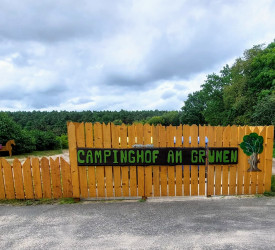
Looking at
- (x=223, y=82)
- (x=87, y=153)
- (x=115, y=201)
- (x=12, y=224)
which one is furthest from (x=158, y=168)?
(x=223, y=82)

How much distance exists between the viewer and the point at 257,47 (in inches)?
993

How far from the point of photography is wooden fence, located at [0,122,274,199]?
4.61 meters

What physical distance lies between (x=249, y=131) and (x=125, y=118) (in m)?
99.0

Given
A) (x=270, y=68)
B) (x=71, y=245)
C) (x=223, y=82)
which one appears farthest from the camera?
(x=223, y=82)

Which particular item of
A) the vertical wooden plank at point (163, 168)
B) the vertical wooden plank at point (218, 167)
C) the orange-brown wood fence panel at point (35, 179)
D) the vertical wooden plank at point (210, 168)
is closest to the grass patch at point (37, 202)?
the orange-brown wood fence panel at point (35, 179)

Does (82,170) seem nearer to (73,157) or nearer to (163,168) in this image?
(73,157)

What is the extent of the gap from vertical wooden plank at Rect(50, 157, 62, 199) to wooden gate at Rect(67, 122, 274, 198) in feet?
1.20

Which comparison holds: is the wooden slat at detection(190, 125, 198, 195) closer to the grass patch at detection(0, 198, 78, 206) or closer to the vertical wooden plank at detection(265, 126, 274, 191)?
the vertical wooden plank at detection(265, 126, 274, 191)

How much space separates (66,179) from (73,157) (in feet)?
1.88

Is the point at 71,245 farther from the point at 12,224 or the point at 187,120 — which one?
the point at 187,120

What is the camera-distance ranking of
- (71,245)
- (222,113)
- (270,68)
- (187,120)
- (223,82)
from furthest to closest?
(187,120) → (223,82) → (222,113) → (270,68) → (71,245)

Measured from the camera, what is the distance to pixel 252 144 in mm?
4750

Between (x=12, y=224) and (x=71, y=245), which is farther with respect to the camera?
(x=12, y=224)

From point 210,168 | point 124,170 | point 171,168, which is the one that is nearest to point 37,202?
point 124,170
